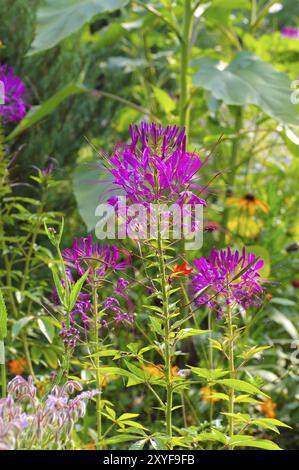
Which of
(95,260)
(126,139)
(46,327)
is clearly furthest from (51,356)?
(126,139)

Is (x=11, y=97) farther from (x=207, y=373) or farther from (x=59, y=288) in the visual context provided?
(x=207, y=373)

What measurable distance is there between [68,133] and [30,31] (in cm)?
35

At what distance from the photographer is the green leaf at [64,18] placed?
6.50 feet

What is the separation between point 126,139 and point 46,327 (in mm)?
1645

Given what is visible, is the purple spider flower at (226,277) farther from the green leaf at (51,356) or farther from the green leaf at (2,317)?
the green leaf at (51,356)

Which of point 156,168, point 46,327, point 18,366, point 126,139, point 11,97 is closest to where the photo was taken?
point 156,168

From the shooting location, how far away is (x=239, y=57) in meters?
2.21

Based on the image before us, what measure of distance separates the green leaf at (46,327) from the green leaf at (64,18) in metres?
0.67

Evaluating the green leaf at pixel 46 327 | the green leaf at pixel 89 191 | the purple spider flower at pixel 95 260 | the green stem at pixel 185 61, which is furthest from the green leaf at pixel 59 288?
the green stem at pixel 185 61

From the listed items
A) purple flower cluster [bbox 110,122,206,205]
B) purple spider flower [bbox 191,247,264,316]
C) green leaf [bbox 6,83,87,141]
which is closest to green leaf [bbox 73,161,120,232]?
Result: green leaf [bbox 6,83,87,141]

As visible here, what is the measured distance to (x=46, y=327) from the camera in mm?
1690

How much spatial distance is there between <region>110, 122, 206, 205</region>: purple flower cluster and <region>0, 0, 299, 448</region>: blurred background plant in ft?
1.80
